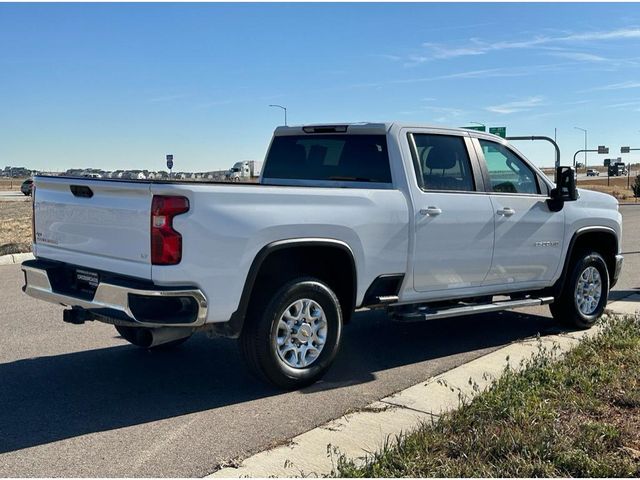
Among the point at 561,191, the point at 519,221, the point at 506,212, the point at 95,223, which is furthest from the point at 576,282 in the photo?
the point at 95,223

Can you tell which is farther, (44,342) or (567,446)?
(44,342)

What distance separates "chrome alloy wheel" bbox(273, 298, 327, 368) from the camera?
5.30 metres

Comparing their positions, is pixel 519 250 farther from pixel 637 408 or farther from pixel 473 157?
pixel 637 408

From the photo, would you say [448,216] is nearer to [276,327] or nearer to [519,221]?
[519,221]

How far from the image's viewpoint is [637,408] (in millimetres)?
4656

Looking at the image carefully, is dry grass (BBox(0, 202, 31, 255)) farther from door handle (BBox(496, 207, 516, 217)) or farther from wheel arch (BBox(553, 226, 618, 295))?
wheel arch (BBox(553, 226, 618, 295))

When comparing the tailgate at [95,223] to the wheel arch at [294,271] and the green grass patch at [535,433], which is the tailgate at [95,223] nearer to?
the wheel arch at [294,271]

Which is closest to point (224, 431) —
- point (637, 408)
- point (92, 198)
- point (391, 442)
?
point (391, 442)

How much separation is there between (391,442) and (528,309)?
5.25 m

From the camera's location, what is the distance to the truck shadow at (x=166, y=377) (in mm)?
4738

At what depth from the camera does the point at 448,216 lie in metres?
6.15

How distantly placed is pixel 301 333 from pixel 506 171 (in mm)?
2902

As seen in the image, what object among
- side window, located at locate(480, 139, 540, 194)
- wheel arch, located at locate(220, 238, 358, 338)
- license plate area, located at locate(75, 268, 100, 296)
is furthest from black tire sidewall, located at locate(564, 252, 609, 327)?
license plate area, located at locate(75, 268, 100, 296)

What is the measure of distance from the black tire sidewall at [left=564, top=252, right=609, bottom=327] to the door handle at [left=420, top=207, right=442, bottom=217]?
2.29 metres
